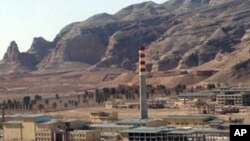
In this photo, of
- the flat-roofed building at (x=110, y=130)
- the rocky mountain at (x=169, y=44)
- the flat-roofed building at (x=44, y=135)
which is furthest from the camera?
the rocky mountain at (x=169, y=44)

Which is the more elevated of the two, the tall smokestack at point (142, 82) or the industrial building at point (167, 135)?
the tall smokestack at point (142, 82)

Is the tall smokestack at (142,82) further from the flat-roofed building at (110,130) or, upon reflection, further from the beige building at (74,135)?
the beige building at (74,135)

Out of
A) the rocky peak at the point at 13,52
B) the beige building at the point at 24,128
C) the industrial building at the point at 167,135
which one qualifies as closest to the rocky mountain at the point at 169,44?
the rocky peak at the point at 13,52

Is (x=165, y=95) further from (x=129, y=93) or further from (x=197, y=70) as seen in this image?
(x=197, y=70)

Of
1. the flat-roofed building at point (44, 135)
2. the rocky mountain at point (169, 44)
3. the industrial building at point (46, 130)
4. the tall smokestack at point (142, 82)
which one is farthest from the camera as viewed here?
the rocky mountain at point (169, 44)

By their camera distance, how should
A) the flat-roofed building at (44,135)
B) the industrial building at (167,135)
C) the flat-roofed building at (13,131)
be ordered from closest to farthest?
the industrial building at (167,135), the flat-roofed building at (44,135), the flat-roofed building at (13,131)

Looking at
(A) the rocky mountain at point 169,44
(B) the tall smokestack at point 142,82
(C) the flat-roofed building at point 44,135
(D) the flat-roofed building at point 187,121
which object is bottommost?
(C) the flat-roofed building at point 44,135

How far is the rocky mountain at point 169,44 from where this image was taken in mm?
151250

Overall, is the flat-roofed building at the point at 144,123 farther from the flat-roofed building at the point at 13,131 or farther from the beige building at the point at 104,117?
the flat-roofed building at the point at 13,131

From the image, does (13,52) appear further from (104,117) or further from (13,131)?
(13,131)

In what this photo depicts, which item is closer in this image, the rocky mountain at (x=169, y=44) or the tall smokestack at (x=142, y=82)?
the tall smokestack at (x=142, y=82)

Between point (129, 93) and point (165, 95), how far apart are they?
8.02 m

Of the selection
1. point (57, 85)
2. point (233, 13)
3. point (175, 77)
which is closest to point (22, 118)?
point (175, 77)

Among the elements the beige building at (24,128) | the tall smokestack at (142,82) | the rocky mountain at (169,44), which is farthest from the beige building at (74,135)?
the rocky mountain at (169,44)
